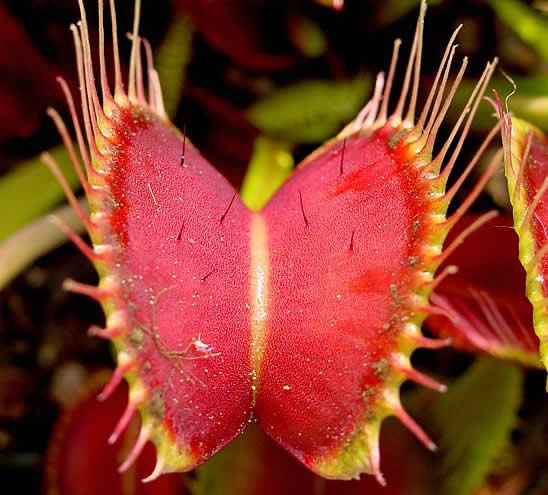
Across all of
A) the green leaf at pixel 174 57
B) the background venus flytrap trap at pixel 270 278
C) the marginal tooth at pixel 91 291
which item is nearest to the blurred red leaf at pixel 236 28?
the green leaf at pixel 174 57

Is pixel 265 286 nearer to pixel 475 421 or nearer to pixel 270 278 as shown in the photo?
pixel 270 278

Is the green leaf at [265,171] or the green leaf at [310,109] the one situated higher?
the green leaf at [310,109]

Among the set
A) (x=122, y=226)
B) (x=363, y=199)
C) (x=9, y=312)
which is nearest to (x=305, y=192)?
(x=363, y=199)

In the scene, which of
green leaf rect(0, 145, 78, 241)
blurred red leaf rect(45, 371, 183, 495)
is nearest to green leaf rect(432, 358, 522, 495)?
blurred red leaf rect(45, 371, 183, 495)

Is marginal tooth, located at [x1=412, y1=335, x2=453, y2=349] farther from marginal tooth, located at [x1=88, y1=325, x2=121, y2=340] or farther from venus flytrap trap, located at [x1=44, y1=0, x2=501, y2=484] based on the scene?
marginal tooth, located at [x1=88, y1=325, x2=121, y2=340]

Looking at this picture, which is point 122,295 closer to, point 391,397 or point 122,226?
point 122,226

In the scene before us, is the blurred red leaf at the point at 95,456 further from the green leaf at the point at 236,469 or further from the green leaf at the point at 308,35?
the green leaf at the point at 308,35
